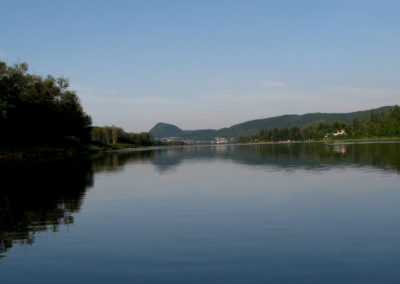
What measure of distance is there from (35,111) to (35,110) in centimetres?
30

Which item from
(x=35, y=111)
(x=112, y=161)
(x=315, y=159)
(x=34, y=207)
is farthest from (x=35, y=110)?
(x=34, y=207)

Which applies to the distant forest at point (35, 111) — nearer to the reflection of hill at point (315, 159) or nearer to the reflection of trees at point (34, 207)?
the reflection of hill at point (315, 159)

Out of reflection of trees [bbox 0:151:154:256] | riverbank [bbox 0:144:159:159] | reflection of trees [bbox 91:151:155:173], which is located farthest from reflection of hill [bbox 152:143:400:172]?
riverbank [bbox 0:144:159:159]

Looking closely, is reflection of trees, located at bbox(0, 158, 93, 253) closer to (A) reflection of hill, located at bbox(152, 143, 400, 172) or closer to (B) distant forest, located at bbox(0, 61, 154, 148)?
(A) reflection of hill, located at bbox(152, 143, 400, 172)

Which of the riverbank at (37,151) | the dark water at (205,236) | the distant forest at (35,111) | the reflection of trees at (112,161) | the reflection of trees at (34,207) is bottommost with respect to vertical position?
the dark water at (205,236)

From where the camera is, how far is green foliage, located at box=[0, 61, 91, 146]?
373 feet

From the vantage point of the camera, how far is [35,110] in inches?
4951

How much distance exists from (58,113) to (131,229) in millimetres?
126196

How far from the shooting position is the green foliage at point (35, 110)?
114 m

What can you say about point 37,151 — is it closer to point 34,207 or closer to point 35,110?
point 35,110

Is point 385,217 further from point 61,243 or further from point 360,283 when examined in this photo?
point 61,243

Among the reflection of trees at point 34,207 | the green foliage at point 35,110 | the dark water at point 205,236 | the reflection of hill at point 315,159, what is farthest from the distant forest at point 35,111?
the dark water at point 205,236

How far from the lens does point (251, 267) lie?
1405 cm

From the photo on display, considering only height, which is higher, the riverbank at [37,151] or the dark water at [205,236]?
the riverbank at [37,151]
